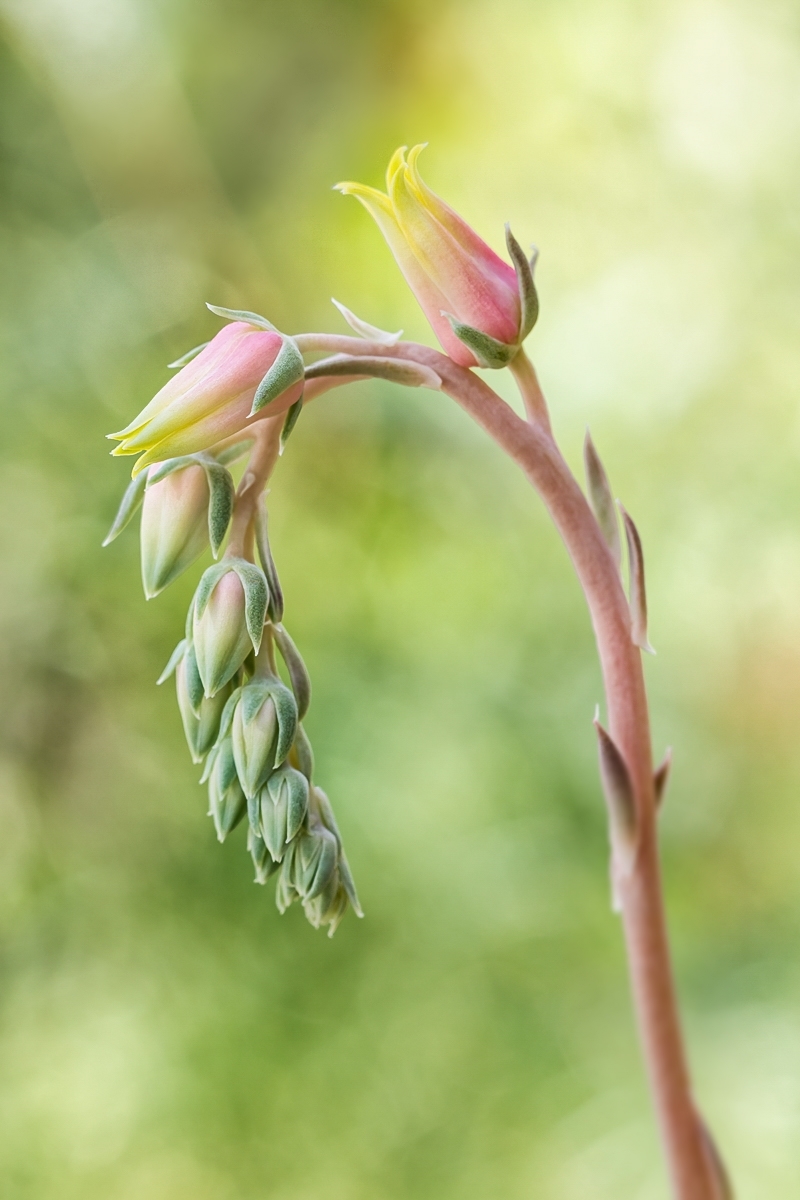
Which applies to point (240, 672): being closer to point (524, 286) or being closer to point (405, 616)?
point (524, 286)

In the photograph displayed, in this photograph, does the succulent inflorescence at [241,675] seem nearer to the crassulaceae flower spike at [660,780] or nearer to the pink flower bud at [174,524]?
the pink flower bud at [174,524]

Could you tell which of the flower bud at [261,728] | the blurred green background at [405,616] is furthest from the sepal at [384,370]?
the blurred green background at [405,616]

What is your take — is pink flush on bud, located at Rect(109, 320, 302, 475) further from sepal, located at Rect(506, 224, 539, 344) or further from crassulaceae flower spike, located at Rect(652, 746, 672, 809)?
crassulaceae flower spike, located at Rect(652, 746, 672, 809)

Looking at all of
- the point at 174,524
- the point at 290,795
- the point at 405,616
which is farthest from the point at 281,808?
the point at 405,616

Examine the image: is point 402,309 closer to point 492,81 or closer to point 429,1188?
point 492,81

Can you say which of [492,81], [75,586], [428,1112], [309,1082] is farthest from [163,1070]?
[492,81]

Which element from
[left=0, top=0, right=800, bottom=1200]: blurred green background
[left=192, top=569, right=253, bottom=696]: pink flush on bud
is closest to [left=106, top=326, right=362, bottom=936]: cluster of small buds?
[left=192, top=569, right=253, bottom=696]: pink flush on bud
